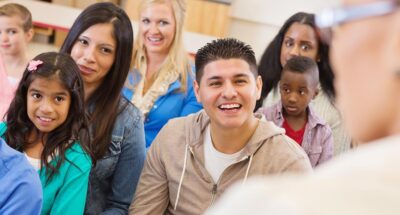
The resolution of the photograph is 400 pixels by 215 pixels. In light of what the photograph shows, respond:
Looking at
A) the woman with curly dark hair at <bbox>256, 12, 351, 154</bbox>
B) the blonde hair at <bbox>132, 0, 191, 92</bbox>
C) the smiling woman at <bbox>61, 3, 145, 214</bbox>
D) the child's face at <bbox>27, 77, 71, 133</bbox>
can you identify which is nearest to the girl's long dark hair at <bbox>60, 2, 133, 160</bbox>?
the smiling woman at <bbox>61, 3, 145, 214</bbox>

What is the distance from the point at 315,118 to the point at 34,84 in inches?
51.2

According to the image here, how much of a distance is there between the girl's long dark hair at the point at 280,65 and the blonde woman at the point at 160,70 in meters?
0.44

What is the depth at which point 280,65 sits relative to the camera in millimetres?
3059

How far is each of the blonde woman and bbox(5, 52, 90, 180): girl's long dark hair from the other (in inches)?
25.6

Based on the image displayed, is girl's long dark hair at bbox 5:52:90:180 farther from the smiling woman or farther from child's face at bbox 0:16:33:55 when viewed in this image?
child's face at bbox 0:16:33:55

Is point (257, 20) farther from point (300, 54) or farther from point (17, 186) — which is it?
point (17, 186)

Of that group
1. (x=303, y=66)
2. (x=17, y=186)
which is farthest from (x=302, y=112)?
(x=17, y=186)

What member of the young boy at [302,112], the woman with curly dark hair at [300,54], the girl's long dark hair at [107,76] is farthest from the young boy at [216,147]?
the woman with curly dark hair at [300,54]

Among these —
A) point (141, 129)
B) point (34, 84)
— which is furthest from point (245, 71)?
point (34, 84)

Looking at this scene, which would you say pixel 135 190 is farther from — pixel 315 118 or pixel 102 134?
pixel 315 118

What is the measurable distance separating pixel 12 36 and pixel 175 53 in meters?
1.03

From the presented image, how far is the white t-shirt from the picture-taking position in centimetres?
204

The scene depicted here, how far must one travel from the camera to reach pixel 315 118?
268 cm

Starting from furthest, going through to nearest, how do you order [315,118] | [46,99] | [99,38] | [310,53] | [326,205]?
[310,53] → [315,118] → [99,38] → [46,99] → [326,205]
